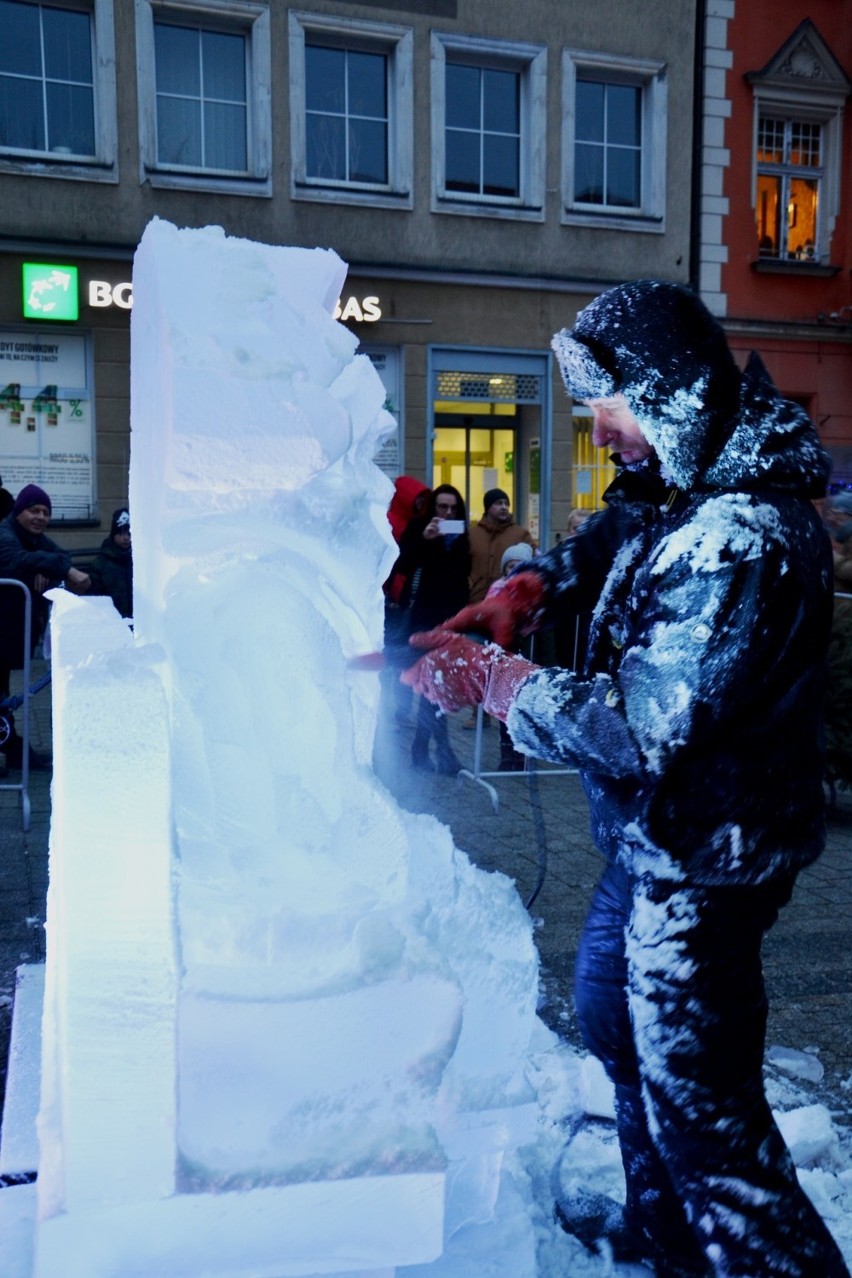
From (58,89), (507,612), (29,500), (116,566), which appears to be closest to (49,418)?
(58,89)

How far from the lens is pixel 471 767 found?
6.63m

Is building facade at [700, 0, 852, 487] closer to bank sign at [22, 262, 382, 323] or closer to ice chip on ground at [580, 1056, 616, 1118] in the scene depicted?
bank sign at [22, 262, 382, 323]

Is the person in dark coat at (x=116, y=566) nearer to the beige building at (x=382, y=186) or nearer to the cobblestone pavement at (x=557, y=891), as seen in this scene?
the cobblestone pavement at (x=557, y=891)

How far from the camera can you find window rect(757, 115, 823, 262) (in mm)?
13281

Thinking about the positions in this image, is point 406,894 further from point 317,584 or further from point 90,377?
point 90,377

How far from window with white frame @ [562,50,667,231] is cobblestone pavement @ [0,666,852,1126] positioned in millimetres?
7717

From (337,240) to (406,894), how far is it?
34.9 feet

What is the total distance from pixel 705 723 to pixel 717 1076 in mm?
568

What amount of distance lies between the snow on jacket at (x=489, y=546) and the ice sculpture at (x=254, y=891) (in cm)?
602

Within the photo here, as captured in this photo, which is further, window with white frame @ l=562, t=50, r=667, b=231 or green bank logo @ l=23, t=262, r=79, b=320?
window with white frame @ l=562, t=50, r=667, b=231

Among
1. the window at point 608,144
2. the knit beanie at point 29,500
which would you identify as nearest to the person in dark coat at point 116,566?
the knit beanie at point 29,500

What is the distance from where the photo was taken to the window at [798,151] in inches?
511

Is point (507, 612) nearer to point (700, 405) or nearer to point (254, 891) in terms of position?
point (700, 405)

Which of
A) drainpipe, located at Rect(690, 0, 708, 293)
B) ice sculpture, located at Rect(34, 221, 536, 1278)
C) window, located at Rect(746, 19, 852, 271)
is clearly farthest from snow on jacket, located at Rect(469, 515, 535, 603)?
window, located at Rect(746, 19, 852, 271)
